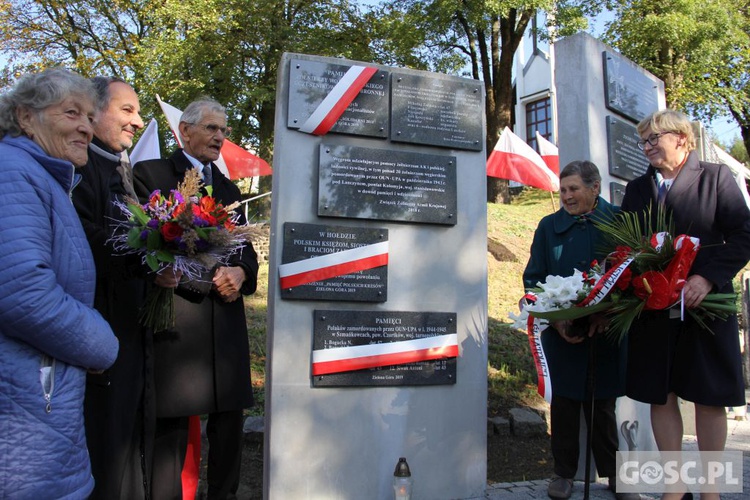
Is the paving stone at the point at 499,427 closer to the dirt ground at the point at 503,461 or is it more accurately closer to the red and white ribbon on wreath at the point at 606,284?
the dirt ground at the point at 503,461

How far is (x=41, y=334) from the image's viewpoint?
76.6 inches

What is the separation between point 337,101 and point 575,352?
7.10 ft

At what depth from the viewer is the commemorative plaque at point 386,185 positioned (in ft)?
12.8

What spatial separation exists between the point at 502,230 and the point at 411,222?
9634 mm

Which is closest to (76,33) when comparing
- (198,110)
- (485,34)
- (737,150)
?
(485,34)

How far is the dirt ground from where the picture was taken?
4.44 metres

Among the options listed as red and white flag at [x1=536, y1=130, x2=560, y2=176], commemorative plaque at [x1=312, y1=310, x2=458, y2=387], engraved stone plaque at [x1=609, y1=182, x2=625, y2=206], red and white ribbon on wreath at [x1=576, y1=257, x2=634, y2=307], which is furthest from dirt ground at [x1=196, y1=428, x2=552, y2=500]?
red and white flag at [x1=536, y1=130, x2=560, y2=176]

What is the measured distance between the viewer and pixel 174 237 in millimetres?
2783

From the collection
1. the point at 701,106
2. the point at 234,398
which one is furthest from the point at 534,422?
the point at 701,106

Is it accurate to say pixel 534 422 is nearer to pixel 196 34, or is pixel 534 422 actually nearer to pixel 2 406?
pixel 2 406

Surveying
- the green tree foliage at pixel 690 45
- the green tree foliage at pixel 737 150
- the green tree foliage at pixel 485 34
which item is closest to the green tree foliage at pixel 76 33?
the green tree foliage at pixel 485 34

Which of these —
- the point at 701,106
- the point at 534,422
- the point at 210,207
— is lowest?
the point at 534,422

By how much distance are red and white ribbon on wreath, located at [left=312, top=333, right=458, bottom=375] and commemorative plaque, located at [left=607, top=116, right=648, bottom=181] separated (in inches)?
79.2

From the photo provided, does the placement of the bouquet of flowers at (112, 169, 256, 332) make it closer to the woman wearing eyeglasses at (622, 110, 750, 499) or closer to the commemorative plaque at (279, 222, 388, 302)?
the commemorative plaque at (279, 222, 388, 302)
